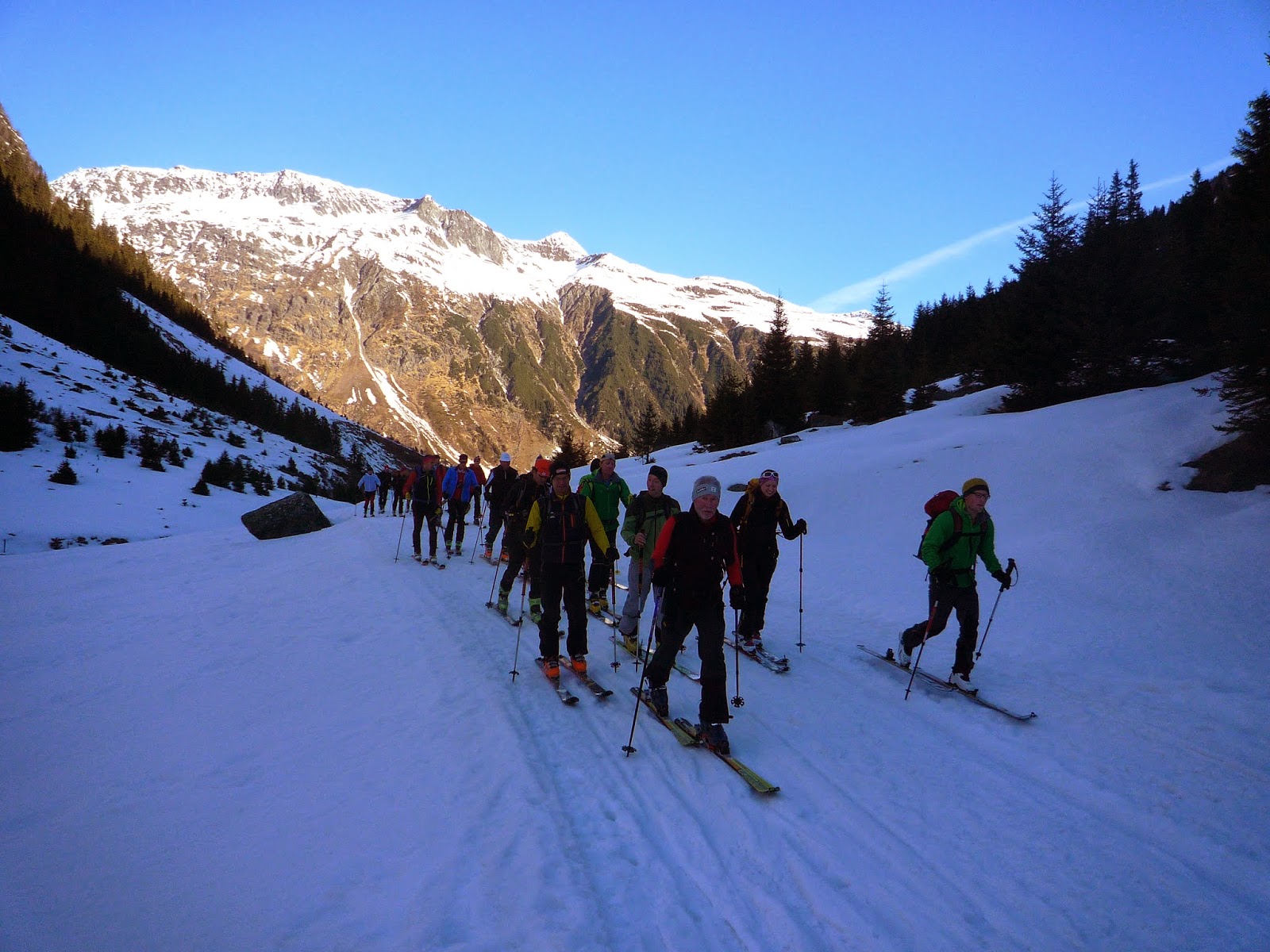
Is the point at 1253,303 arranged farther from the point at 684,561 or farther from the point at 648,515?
the point at 684,561

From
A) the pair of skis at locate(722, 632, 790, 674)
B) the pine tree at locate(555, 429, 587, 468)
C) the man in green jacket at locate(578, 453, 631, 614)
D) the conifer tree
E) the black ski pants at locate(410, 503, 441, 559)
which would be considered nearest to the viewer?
the pair of skis at locate(722, 632, 790, 674)

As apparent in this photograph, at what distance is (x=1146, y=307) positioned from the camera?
2111cm

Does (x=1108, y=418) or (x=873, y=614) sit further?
(x=1108, y=418)

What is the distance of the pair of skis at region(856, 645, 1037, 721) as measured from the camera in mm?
6406

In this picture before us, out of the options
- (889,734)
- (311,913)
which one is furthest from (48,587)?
(889,734)

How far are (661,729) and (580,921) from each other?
8.45 ft

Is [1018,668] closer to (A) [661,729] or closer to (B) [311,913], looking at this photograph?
(A) [661,729]

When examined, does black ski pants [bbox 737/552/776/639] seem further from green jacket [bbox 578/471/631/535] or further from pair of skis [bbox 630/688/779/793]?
pair of skis [bbox 630/688/779/793]

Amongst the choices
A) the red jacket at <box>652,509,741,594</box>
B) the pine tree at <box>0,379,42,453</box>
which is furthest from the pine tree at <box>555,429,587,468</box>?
the red jacket at <box>652,509,741,594</box>

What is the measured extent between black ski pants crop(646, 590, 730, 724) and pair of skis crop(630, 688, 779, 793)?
23cm

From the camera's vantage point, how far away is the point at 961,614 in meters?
6.98

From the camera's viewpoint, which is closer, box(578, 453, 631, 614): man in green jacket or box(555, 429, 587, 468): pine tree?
box(578, 453, 631, 614): man in green jacket

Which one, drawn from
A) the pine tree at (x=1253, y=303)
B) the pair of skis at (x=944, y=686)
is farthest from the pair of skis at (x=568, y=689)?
the pine tree at (x=1253, y=303)

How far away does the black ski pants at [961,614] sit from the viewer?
692 centimetres
